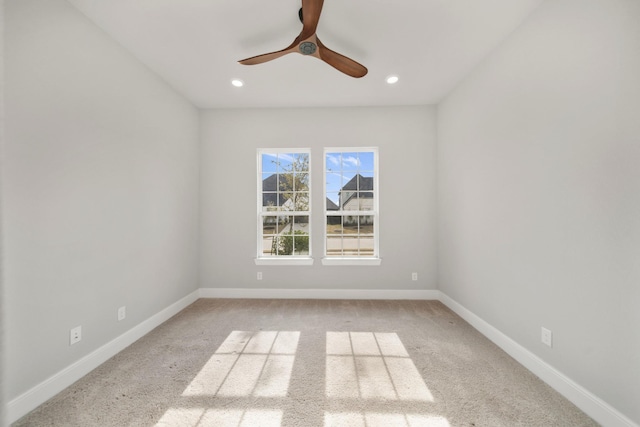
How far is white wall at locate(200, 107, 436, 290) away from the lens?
3.81 m

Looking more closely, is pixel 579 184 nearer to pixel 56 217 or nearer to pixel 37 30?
pixel 56 217

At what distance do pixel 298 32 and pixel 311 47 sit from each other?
15.0 inches

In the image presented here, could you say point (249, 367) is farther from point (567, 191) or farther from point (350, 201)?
point (567, 191)

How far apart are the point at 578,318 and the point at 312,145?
127 inches

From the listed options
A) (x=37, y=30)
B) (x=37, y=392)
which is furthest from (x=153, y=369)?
(x=37, y=30)

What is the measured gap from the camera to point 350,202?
3965 mm

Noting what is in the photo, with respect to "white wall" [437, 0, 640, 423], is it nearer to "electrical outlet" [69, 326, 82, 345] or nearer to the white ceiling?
the white ceiling

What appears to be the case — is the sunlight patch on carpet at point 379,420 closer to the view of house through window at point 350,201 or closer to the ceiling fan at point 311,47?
the view of house through window at point 350,201

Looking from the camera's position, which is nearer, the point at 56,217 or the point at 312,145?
the point at 56,217

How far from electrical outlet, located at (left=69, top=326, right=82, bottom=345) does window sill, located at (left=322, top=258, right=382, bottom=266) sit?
8.50 ft

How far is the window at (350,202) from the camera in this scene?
3936 millimetres

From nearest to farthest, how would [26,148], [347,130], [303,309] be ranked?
1. [26,148]
2. [303,309]
3. [347,130]

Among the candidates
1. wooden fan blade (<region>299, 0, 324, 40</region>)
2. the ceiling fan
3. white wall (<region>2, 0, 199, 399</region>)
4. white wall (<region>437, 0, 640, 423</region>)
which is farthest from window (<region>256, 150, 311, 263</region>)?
white wall (<region>437, 0, 640, 423</region>)

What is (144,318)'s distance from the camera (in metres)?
2.81
